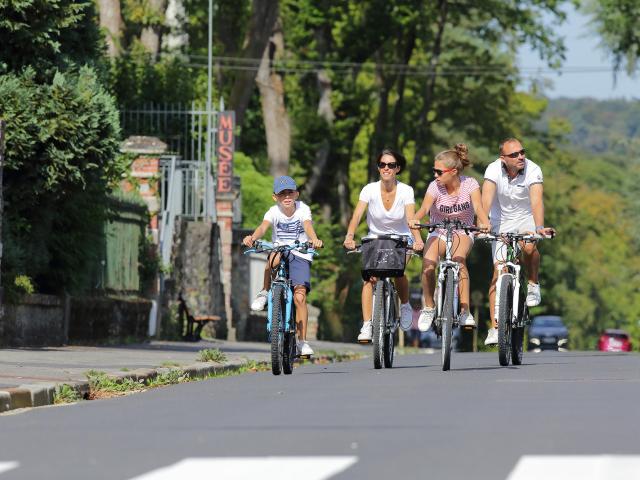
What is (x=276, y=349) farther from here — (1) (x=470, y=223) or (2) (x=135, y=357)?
(2) (x=135, y=357)

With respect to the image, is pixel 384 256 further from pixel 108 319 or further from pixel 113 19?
pixel 113 19

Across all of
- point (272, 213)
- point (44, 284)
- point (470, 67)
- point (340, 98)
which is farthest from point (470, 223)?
point (470, 67)

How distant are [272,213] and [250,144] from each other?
44.8m

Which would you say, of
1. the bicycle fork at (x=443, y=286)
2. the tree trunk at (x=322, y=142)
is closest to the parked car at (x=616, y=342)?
the tree trunk at (x=322, y=142)

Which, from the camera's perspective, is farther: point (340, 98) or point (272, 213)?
point (340, 98)

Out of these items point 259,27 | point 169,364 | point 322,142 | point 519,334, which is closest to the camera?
point 519,334

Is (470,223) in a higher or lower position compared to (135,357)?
higher

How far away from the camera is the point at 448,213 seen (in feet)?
55.3

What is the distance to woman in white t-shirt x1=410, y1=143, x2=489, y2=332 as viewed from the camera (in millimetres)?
16750

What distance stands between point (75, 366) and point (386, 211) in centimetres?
335

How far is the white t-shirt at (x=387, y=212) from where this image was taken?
16.9 metres

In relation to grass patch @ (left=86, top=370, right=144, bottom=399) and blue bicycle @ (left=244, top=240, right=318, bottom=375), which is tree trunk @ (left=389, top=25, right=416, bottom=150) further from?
grass patch @ (left=86, top=370, right=144, bottom=399)

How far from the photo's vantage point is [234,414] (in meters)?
11.6

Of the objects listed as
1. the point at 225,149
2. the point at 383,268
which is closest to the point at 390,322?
the point at 383,268
